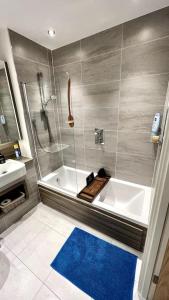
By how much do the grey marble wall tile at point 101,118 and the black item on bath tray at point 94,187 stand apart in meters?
0.74

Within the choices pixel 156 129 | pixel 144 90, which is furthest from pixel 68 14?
pixel 156 129

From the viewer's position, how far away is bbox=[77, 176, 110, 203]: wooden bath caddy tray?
167 cm

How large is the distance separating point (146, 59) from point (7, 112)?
1.93 meters

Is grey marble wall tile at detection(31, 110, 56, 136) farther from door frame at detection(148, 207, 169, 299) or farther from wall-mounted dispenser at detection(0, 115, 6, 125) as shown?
door frame at detection(148, 207, 169, 299)

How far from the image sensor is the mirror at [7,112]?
169 cm

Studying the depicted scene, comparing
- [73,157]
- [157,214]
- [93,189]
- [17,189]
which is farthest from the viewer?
[73,157]

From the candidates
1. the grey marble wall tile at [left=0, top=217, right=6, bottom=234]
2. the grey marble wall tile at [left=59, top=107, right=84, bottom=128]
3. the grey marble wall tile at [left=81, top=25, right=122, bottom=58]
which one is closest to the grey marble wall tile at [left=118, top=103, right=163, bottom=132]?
the grey marble wall tile at [left=59, top=107, right=84, bottom=128]

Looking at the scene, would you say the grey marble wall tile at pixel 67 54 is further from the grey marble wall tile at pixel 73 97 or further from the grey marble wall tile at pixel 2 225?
the grey marble wall tile at pixel 2 225

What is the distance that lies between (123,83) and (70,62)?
91 centimetres

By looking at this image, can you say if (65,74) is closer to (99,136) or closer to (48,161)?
(99,136)

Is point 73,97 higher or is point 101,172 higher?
point 73,97

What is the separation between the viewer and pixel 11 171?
156cm

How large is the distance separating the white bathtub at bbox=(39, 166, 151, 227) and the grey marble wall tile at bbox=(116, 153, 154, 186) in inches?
3.6

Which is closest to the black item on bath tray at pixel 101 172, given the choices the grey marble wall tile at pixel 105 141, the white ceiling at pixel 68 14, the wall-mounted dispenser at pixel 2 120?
the grey marble wall tile at pixel 105 141
